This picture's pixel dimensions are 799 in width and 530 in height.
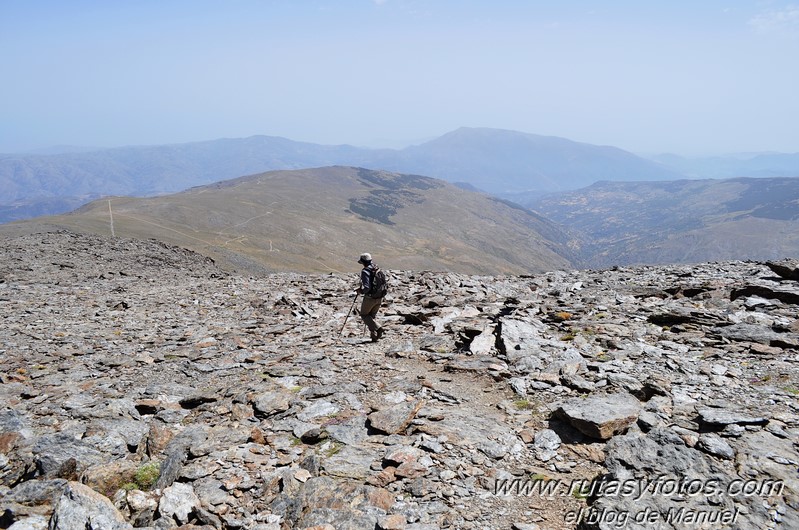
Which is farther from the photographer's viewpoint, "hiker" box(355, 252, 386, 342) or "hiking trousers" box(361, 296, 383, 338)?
"hiking trousers" box(361, 296, 383, 338)

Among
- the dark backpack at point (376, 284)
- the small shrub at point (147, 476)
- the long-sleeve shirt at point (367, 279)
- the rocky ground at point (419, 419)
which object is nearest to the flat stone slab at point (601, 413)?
the rocky ground at point (419, 419)

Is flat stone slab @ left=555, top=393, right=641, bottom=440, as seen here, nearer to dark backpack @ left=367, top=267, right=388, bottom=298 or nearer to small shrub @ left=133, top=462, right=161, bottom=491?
dark backpack @ left=367, top=267, right=388, bottom=298

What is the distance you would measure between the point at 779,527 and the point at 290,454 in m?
7.10

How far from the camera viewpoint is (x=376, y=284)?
593 inches

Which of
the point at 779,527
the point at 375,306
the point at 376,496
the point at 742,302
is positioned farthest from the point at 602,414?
the point at 742,302

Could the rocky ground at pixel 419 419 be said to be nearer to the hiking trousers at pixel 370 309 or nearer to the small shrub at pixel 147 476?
the small shrub at pixel 147 476

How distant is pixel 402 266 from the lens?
474ft

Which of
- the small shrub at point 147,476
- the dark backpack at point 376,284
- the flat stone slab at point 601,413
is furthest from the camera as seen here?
the dark backpack at point 376,284

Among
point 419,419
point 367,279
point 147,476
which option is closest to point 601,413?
point 419,419

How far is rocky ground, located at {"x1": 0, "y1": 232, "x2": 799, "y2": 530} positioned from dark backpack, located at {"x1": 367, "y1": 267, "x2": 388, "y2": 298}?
1818mm

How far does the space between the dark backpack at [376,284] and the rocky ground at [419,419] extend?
5.97 feet

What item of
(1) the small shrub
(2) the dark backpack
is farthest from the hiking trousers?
Answer: (1) the small shrub

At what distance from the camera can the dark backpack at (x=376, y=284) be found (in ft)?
49.2

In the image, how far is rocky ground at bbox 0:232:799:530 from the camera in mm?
6391
